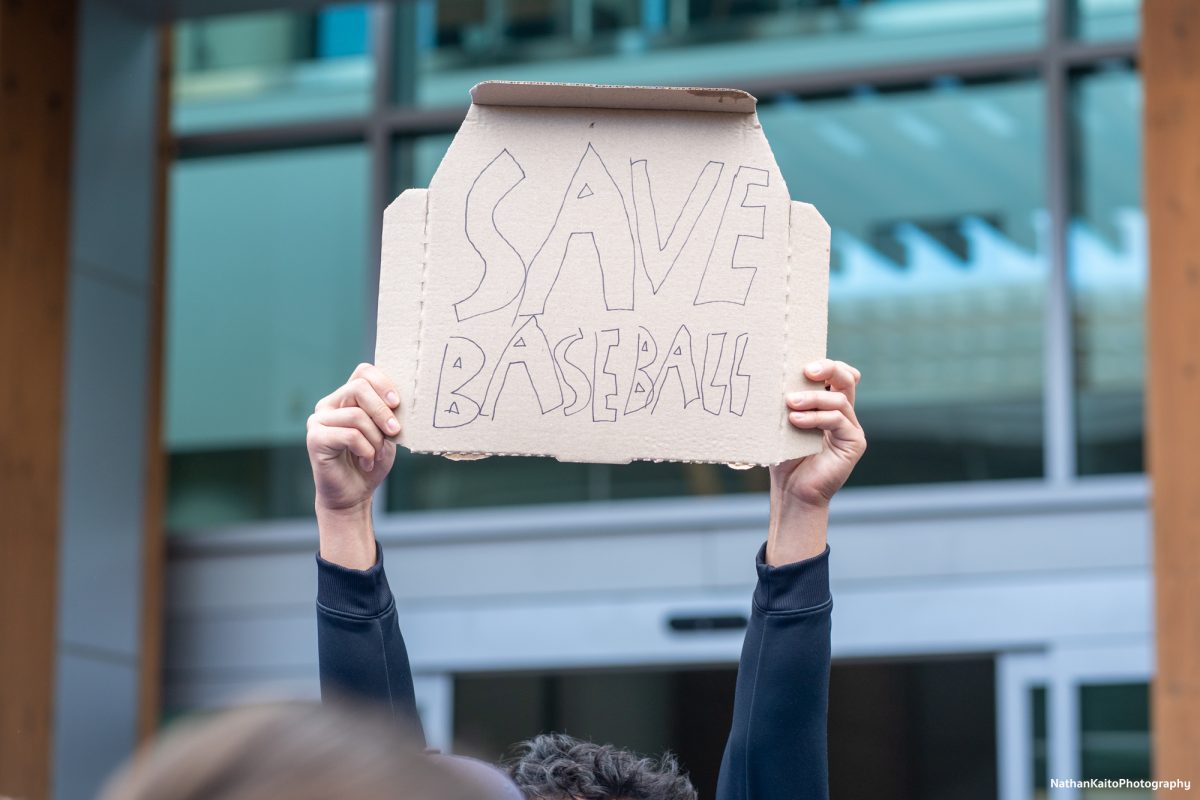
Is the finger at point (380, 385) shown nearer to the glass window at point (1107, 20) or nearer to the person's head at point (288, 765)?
the person's head at point (288, 765)

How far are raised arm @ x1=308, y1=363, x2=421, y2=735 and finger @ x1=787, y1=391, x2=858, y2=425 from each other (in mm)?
378

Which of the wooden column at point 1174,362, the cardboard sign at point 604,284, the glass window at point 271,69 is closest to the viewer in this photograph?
the cardboard sign at point 604,284

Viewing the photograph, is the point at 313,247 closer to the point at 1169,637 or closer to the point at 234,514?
the point at 234,514

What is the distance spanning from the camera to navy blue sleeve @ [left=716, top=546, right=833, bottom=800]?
151 centimetres

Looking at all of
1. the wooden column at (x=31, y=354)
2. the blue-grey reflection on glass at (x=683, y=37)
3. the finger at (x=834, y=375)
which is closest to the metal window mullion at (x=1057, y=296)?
the blue-grey reflection on glass at (x=683, y=37)

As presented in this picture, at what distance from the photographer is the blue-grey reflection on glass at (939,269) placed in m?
6.47

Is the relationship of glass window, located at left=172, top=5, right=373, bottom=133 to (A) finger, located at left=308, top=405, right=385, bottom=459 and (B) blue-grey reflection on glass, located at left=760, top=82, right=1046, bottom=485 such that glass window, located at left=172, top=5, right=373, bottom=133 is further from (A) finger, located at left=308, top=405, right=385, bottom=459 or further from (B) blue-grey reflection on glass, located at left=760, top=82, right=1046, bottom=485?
(A) finger, located at left=308, top=405, right=385, bottom=459

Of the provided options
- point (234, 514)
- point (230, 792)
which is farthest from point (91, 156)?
point (230, 792)

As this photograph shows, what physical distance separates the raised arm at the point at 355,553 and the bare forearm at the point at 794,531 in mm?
369

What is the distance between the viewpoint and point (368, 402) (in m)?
1.57

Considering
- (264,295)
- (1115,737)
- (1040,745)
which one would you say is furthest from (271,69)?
(1115,737)

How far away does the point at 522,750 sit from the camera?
1.80 meters

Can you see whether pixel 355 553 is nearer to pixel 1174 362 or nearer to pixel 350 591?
pixel 350 591

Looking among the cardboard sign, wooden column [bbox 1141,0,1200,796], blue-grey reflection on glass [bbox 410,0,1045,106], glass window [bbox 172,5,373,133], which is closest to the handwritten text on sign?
the cardboard sign
